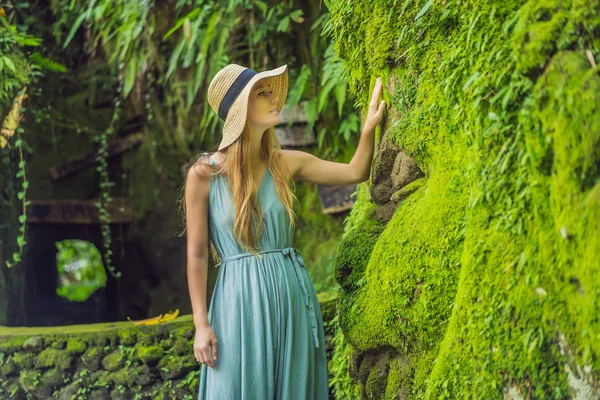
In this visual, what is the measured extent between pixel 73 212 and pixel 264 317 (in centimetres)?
565

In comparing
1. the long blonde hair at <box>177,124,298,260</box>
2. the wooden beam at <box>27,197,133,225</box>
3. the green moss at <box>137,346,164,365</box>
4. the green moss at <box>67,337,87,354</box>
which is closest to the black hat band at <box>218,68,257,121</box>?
the long blonde hair at <box>177,124,298,260</box>

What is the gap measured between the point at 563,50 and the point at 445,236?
84 cm

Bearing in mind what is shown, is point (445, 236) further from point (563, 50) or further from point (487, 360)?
point (563, 50)

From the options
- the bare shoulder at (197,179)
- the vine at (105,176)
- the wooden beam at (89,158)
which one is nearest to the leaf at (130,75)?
the vine at (105,176)

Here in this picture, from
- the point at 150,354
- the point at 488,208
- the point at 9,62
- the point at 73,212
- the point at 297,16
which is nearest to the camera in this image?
the point at 488,208

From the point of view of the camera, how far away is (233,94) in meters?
3.09

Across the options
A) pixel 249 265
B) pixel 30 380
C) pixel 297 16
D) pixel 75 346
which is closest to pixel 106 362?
pixel 75 346

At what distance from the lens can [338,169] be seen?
10.9 ft

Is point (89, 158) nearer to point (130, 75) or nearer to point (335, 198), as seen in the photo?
point (130, 75)

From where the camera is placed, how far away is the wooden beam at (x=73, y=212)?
25.7 feet

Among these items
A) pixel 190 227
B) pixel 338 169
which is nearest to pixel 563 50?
pixel 338 169

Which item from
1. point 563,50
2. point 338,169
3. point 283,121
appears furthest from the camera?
point 283,121

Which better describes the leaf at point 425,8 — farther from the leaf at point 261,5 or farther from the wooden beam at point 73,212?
the wooden beam at point 73,212

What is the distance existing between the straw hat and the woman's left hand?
42cm
